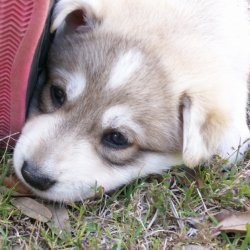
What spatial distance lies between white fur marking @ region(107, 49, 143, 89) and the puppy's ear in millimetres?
382

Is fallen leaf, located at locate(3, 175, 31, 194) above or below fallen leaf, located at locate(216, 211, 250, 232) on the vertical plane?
above

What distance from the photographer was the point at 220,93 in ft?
10.4

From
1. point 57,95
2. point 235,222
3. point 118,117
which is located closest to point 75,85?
point 57,95

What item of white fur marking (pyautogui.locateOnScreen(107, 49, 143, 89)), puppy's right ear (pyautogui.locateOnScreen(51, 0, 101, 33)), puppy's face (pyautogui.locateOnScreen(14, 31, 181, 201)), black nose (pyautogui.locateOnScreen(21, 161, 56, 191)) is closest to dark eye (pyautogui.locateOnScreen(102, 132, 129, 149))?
puppy's face (pyautogui.locateOnScreen(14, 31, 181, 201))

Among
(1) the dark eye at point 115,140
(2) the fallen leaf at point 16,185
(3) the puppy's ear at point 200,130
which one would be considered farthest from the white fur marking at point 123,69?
(2) the fallen leaf at point 16,185

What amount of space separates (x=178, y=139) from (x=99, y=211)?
0.61 meters

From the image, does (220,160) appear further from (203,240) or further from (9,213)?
(9,213)

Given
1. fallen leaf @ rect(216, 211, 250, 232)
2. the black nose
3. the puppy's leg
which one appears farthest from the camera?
fallen leaf @ rect(216, 211, 250, 232)

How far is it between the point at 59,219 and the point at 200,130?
2.94ft

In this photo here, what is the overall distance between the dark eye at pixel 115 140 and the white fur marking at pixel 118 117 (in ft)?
0.23

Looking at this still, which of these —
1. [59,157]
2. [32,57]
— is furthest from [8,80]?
[59,157]

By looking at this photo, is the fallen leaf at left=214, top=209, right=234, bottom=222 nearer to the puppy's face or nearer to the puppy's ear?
the puppy's ear

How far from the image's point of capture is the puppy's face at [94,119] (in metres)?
2.95

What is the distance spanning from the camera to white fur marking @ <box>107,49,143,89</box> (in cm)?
295
